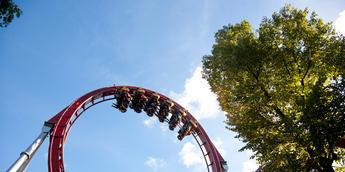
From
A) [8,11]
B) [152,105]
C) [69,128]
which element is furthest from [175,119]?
[8,11]

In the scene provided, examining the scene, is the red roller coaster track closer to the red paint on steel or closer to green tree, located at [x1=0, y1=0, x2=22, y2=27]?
the red paint on steel

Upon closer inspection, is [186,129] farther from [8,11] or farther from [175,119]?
[8,11]

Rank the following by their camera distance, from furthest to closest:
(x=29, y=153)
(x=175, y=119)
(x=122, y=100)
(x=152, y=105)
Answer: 1. (x=175, y=119)
2. (x=152, y=105)
3. (x=122, y=100)
4. (x=29, y=153)

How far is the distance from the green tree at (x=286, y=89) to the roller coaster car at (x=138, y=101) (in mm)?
6906

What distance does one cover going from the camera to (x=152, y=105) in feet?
71.5

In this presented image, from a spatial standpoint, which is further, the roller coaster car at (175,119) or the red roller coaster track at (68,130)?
the roller coaster car at (175,119)

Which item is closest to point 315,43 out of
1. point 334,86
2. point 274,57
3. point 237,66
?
point 274,57

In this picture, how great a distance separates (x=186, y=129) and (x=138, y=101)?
457 centimetres

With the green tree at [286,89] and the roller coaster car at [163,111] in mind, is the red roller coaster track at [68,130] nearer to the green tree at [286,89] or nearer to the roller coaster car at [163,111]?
the roller coaster car at [163,111]

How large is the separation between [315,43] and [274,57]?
2238mm

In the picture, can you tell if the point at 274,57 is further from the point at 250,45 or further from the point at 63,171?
the point at 63,171

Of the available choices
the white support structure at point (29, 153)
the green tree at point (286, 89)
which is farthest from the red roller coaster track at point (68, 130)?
the green tree at point (286, 89)

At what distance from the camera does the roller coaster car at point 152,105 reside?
2182 centimetres

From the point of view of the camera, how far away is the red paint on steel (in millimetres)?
15344
